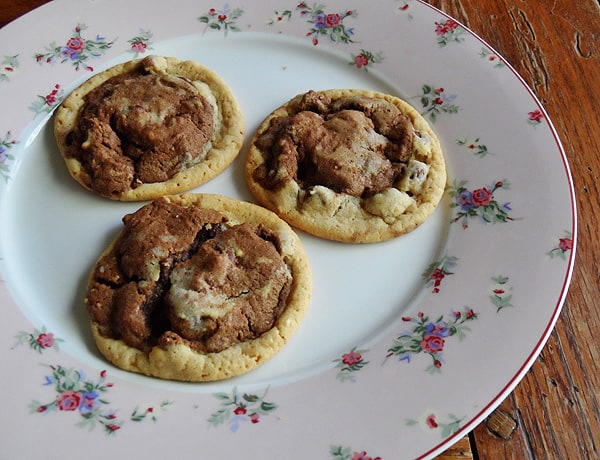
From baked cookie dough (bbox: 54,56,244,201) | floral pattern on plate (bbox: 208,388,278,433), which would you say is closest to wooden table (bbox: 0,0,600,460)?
floral pattern on plate (bbox: 208,388,278,433)

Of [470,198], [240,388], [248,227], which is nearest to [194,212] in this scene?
[248,227]

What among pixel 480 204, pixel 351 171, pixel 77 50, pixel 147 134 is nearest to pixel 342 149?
pixel 351 171

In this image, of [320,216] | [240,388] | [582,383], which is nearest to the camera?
[240,388]

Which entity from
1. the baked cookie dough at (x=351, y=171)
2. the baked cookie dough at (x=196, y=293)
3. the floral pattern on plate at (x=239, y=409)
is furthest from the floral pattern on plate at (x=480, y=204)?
the floral pattern on plate at (x=239, y=409)

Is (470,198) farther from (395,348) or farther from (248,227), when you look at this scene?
(248,227)

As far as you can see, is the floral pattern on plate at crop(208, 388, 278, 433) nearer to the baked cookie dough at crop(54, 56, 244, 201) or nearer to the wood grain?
the wood grain

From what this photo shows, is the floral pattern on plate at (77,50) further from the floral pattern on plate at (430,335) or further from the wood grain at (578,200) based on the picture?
the floral pattern on plate at (430,335)
